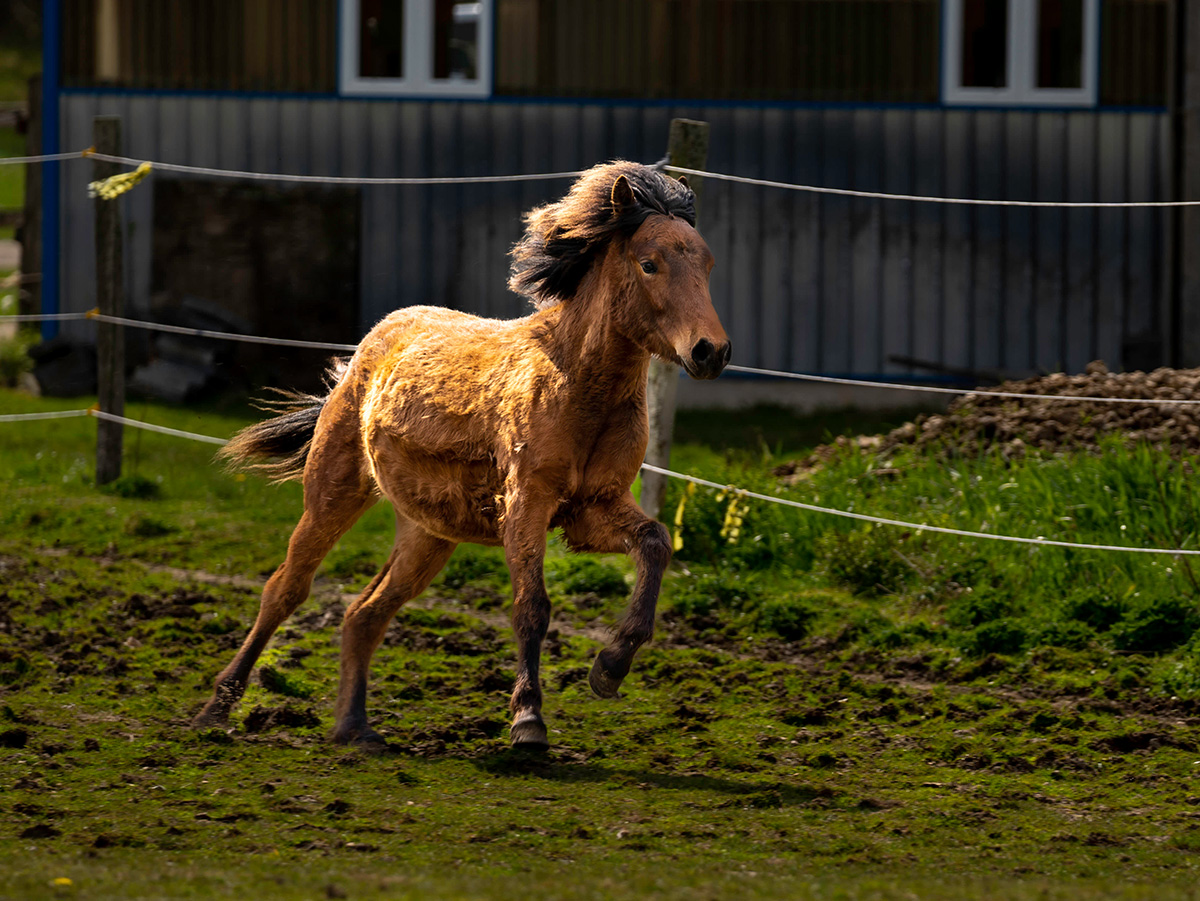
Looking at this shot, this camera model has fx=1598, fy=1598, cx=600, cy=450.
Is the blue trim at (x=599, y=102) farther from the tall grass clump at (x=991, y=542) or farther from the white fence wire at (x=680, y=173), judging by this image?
the tall grass clump at (x=991, y=542)

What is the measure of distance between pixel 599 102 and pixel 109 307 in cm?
506

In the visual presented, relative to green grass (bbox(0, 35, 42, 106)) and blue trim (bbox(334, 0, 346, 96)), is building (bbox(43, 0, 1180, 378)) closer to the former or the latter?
blue trim (bbox(334, 0, 346, 96))

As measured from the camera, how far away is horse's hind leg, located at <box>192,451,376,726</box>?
6328 mm

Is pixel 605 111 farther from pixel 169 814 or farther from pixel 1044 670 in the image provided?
pixel 169 814

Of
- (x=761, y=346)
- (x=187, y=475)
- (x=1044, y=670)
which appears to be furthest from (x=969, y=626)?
(x=761, y=346)

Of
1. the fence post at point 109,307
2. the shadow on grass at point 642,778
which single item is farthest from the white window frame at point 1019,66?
the shadow on grass at point 642,778

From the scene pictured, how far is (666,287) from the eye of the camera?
17.5ft

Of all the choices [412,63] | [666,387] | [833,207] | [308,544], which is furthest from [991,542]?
[412,63]

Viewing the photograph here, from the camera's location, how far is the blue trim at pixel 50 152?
544 inches

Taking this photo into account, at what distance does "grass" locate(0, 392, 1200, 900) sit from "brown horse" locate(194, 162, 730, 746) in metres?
0.49

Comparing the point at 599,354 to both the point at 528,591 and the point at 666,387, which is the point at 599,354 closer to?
the point at 528,591

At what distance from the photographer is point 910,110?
45.0 ft

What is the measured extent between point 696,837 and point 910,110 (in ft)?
33.4

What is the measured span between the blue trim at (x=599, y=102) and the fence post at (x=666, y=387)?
18.1 ft
